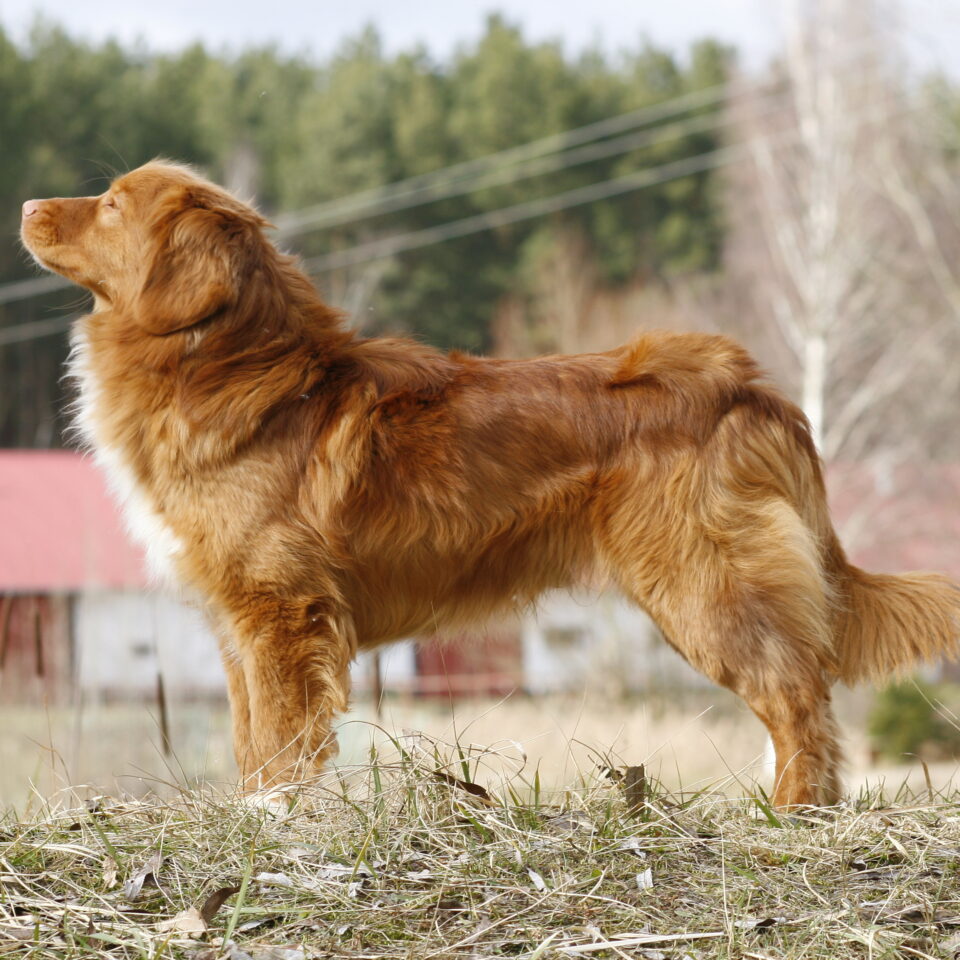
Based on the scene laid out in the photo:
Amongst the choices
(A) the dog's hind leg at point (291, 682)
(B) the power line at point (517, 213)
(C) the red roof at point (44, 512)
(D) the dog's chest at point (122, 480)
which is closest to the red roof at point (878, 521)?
(C) the red roof at point (44, 512)

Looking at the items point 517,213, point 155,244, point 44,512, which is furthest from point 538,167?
point 155,244

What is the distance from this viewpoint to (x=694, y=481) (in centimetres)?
414

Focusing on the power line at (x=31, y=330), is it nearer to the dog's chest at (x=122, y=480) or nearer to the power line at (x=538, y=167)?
the power line at (x=538, y=167)

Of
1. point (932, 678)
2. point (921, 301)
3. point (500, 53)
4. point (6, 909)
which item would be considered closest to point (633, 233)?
point (500, 53)

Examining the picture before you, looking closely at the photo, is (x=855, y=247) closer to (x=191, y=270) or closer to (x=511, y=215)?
(x=191, y=270)

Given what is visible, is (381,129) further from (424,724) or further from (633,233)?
(424,724)

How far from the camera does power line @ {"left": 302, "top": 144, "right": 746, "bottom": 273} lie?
32.3 metres

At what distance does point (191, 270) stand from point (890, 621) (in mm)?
2852

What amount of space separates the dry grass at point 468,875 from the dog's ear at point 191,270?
1.71 m

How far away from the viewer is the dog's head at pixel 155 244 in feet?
13.6

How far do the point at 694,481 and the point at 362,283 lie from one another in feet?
85.5

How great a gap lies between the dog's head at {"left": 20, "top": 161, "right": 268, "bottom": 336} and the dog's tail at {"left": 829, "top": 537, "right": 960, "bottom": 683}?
2.47 m

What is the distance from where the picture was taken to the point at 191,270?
416cm

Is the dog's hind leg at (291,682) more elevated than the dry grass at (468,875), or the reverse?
the dog's hind leg at (291,682)
